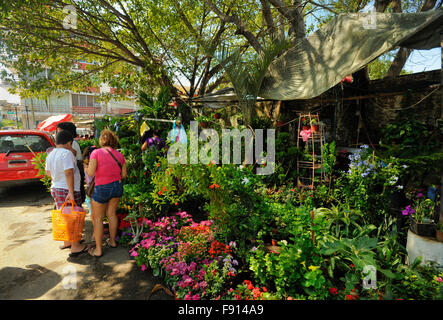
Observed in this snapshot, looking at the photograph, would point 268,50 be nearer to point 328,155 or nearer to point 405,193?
point 328,155

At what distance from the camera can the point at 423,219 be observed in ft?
8.55

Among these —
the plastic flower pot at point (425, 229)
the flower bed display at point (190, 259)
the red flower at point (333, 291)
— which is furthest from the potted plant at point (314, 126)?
the red flower at point (333, 291)

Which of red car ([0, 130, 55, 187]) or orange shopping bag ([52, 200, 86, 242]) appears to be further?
red car ([0, 130, 55, 187])

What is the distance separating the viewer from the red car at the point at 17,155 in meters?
5.83

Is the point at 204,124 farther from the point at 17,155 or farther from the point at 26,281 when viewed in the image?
the point at 17,155

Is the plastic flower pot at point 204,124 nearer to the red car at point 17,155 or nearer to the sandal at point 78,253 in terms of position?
the sandal at point 78,253

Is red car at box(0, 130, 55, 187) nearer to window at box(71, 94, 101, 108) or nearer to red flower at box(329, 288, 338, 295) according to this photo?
red flower at box(329, 288, 338, 295)

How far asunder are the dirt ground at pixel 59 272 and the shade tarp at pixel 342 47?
13.5ft

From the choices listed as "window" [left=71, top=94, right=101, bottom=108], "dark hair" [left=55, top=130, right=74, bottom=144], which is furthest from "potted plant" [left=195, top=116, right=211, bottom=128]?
"window" [left=71, top=94, right=101, bottom=108]

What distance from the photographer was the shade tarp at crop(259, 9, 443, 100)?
11.3 feet

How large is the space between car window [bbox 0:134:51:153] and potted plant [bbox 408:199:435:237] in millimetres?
7966

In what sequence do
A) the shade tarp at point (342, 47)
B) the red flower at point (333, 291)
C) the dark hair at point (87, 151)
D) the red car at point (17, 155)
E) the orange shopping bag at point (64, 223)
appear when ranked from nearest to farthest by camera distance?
the red flower at point (333, 291)
the orange shopping bag at point (64, 223)
the shade tarp at point (342, 47)
the dark hair at point (87, 151)
the red car at point (17, 155)

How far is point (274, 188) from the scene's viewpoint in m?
4.60
